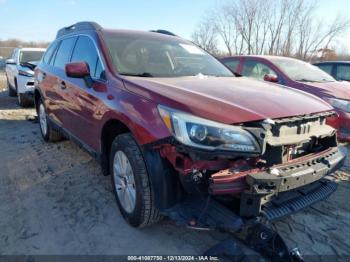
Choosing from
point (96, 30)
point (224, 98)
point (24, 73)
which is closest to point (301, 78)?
point (96, 30)

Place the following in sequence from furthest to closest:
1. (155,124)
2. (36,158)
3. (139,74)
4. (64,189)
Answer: (36,158) < (64,189) < (139,74) < (155,124)

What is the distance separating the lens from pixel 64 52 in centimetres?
479

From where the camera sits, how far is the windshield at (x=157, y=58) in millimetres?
3391

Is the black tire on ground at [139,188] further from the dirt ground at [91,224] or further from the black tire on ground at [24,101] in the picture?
the black tire on ground at [24,101]

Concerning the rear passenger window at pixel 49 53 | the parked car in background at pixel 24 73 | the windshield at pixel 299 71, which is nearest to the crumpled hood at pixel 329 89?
the windshield at pixel 299 71

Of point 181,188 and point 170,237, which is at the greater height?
point 181,188

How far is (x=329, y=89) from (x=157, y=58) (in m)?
3.38

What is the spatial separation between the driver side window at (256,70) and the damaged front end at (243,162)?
3898 millimetres

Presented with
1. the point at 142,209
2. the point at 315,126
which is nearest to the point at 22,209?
the point at 142,209

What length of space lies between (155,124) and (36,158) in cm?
318

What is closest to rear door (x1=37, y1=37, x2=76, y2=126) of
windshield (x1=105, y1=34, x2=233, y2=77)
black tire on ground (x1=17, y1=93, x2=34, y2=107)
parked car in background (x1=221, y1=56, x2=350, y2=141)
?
windshield (x1=105, y1=34, x2=233, y2=77)

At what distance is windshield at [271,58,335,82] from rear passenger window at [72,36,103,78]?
3.74 meters

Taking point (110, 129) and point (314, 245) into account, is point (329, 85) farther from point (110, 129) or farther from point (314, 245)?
point (110, 129)

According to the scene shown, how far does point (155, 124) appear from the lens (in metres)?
2.47
